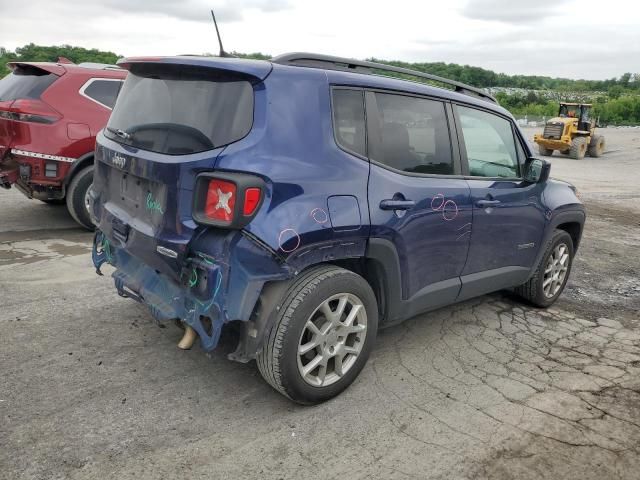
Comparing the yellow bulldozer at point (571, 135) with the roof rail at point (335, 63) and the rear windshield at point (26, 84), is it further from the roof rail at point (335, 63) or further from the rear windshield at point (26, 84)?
the roof rail at point (335, 63)

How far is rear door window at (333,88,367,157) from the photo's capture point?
309 centimetres

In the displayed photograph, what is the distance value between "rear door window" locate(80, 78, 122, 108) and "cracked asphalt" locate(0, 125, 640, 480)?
2.52 meters

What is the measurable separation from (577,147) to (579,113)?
9.65 feet

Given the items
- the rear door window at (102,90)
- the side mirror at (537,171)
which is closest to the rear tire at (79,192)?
the rear door window at (102,90)

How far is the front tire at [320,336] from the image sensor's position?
2863mm

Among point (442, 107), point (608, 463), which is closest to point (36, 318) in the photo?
point (442, 107)

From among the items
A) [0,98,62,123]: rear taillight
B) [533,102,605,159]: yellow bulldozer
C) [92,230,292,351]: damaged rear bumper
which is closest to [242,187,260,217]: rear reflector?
[92,230,292,351]: damaged rear bumper

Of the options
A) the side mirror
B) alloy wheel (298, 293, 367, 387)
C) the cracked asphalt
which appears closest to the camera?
the cracked asphalt

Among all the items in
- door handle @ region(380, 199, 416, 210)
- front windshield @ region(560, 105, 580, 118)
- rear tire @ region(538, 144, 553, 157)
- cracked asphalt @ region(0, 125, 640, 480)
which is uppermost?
front windshield @ region(560, 105, 580, 118)

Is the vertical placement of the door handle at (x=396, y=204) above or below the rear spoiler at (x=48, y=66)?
below

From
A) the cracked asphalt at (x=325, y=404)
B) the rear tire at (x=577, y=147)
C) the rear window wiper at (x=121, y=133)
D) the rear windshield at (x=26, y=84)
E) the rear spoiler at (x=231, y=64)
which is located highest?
the rear spoiler at (x=231, y=64)

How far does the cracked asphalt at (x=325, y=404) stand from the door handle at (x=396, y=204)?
1.09 metres

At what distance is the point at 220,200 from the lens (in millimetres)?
2699

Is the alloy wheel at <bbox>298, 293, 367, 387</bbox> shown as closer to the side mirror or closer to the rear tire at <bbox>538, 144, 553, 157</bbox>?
the side mirror
